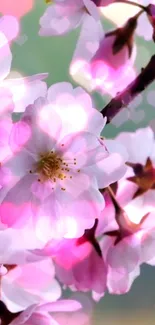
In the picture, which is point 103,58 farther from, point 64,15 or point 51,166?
point 51,166

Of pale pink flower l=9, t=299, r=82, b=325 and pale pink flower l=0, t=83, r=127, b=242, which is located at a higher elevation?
pale pink flower l=0, t=83, r=127, b=242

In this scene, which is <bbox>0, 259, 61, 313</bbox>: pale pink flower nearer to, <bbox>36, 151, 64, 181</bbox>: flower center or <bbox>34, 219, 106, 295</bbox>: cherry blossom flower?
<bbox>34, 219, 106, 295</bbox>: cherry blossom flower

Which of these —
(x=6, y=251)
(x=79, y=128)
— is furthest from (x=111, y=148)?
(x=6, y=251)

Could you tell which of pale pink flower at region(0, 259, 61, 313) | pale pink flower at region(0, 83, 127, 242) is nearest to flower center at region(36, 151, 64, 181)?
pale pink flower at region(0, 83, 127, 242)

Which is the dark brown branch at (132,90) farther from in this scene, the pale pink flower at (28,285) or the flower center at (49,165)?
Result: the pale pink flower at (28,285)

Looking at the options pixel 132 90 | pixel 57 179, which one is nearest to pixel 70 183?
pixel 57 179

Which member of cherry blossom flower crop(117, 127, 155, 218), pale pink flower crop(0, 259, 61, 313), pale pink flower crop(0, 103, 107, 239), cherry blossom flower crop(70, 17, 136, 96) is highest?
cherry blossom flower crop(70, 17, 136, 96)
